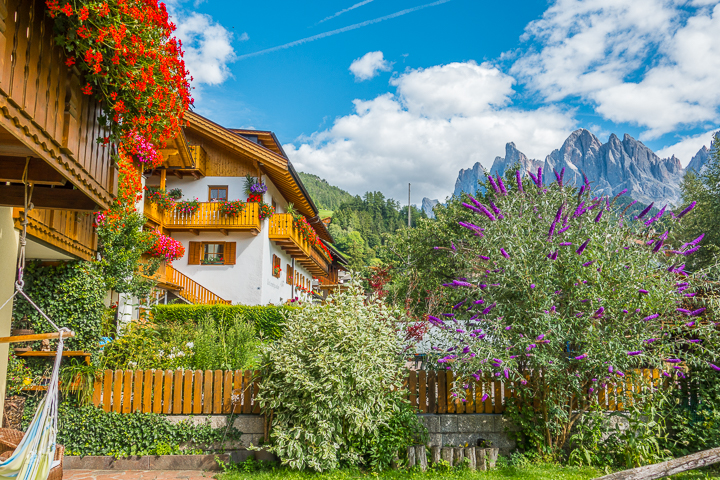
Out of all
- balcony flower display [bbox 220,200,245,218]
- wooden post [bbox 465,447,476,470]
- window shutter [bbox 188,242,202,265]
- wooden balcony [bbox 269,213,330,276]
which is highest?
balcony flower display [bbox 220,200,245,218]

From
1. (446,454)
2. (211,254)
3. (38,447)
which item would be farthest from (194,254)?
(38,447)

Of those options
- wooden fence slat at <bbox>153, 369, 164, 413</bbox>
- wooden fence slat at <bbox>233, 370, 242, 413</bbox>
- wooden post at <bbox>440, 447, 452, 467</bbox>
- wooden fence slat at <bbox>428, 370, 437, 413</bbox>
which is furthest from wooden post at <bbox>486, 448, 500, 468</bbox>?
wooden fence slat at <bbox>153, 369, 164, 413</bbox>

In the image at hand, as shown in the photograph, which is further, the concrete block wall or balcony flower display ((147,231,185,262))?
balcony flower display ((147,231,185,262))

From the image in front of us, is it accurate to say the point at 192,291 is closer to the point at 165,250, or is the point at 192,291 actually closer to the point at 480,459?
the point at 165,250

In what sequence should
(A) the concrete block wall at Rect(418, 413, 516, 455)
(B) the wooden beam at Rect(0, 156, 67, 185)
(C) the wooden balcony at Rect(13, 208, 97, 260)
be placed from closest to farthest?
(B) the wooden beam at Rect(0, 156, 67, 185)
(C) the wooden balcony at Rect(13, 208, 97, 260)
(A) the concrete block wall at Rect(418, 413, 516, 455)

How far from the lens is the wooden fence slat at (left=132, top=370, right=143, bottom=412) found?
7547 mm

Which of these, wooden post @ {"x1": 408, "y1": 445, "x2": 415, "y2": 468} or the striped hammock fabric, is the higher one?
the striped hammock fabric

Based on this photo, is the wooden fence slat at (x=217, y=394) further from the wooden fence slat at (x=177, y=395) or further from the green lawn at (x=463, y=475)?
the green lawn at (x=463, y=475)

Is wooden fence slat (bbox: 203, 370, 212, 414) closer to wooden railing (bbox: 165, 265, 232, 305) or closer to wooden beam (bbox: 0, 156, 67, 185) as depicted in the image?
wooden beam (bbox: 0, 156, 67, 185)

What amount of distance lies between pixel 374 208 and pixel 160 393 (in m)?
81.7

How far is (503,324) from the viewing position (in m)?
6.75

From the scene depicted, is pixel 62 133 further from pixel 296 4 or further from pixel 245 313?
pixel 245 313

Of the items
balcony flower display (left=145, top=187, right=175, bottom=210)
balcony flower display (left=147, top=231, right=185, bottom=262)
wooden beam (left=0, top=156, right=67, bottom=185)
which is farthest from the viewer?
balcony flower display (left=145, top=187, right=175, bottom=210)

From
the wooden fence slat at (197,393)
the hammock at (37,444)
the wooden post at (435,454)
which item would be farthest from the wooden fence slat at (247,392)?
the hammock at (37,444)
